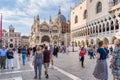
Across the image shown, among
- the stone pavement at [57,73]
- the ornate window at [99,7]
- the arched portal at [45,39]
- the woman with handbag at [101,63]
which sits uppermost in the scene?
the ornate window at [99,7]

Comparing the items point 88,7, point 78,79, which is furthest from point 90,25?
point 78,79

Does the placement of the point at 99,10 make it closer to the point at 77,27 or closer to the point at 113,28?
the point at 113,28

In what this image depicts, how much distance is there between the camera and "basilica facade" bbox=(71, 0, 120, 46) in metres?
47.9

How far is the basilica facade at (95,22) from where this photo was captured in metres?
47.9

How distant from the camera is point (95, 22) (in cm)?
5778

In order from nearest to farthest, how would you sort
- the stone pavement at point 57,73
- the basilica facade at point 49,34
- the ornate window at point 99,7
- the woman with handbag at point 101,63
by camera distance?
1. the woman with handbag at point 101,63
2. the stone pavement at point 57,73
3. the ornate window at point 99,7
4. the basilica facade at point 49,34

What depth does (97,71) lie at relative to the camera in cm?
844

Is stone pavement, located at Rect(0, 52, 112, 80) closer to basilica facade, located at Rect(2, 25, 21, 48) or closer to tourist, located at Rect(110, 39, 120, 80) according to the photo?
tourist, located at Rect(110, 39, 120, 80)

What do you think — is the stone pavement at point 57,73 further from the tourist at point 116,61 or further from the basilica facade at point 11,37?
the basilica facade at point 11,37

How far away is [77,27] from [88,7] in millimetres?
12052

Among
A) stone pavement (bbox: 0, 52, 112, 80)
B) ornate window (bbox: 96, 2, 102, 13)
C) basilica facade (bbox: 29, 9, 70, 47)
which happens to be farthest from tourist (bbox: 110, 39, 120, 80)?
basilica facade (bbox: 29, 9, 70, 47)

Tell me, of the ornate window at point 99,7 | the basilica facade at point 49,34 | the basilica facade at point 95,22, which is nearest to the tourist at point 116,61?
the basilica facade at point 95,22

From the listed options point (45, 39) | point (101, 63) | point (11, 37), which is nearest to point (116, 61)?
point (101, 63)

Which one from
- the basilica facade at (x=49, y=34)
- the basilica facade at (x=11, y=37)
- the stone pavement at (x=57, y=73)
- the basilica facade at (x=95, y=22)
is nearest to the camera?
the stone pavement at (x=57, y=73)
